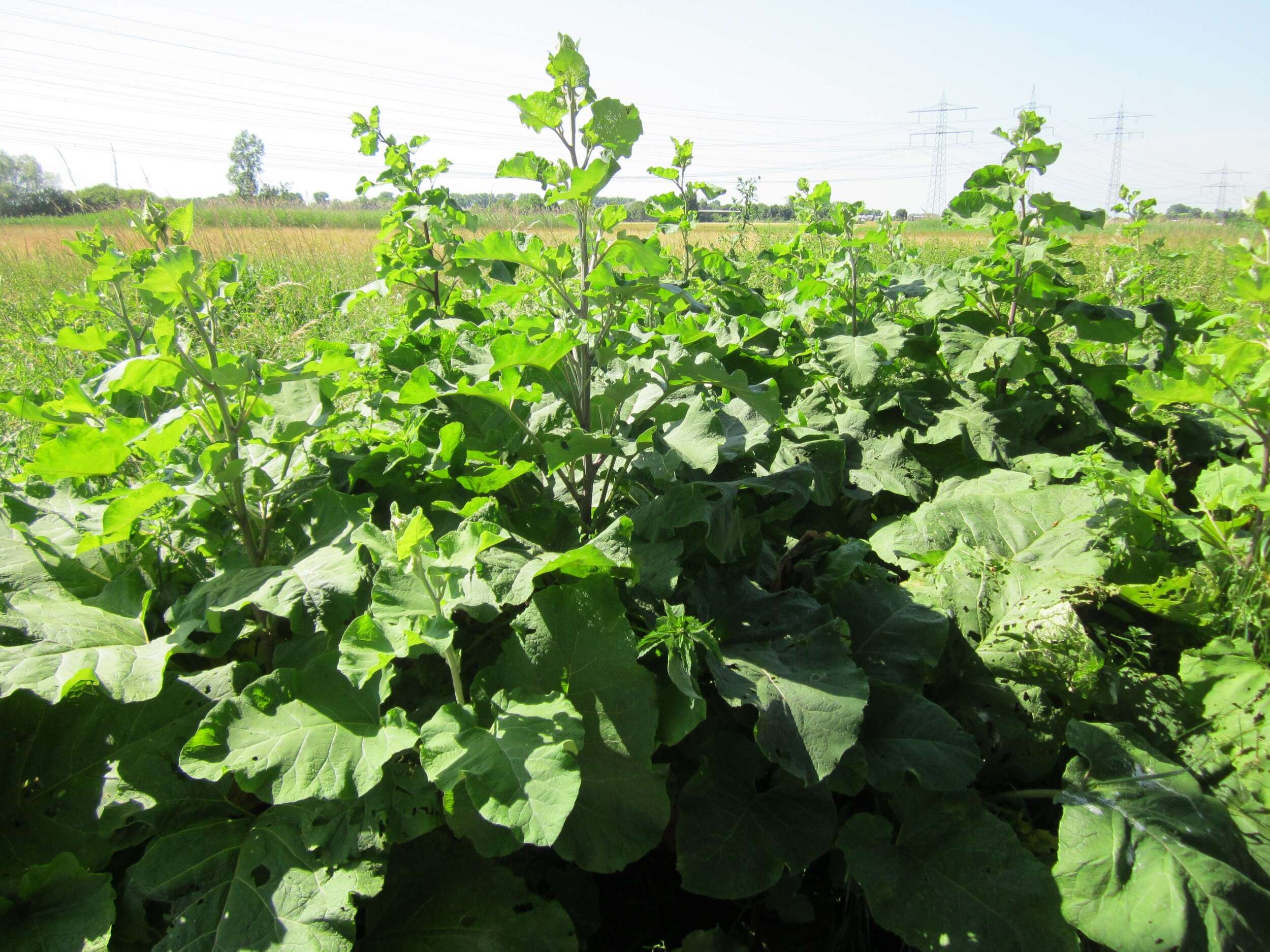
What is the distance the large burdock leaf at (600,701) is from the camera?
4.36ft

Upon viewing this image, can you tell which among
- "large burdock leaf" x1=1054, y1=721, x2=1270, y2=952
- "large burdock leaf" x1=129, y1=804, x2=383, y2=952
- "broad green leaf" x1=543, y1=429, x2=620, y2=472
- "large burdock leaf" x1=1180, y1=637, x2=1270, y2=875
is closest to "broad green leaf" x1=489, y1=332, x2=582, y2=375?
"broad green leaf" x1=543, y1=429, x2=620, y2=472

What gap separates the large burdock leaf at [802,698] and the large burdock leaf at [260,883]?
0.69 m

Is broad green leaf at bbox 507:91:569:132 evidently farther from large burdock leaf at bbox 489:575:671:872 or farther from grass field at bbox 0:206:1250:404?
large burdock leaf at bbox 489:575:671:872

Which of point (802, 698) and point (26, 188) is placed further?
point (26, 188)

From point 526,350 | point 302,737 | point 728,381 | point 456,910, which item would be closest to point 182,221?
point 526,350

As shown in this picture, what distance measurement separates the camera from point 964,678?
73.3 inches

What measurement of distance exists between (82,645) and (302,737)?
45 centimetres

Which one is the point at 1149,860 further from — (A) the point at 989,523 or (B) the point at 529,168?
(B) the point at 529,168

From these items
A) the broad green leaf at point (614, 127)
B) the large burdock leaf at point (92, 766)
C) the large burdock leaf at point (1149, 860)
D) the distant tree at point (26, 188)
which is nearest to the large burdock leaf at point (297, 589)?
the large burdock leaf at point (92, 766)

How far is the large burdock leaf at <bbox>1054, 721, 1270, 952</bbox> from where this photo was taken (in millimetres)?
1319

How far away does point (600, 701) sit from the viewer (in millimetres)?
1384

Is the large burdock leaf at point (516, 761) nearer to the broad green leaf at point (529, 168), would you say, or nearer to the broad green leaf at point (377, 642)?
the broad green leaf at point (377, 642)

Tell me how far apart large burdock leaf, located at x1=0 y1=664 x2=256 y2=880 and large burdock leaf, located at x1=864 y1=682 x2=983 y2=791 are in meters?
1.26

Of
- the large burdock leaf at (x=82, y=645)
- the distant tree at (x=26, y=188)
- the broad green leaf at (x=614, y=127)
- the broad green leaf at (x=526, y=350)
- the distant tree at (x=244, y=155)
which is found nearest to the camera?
the large burdock leaf at (x=82, y=645)
